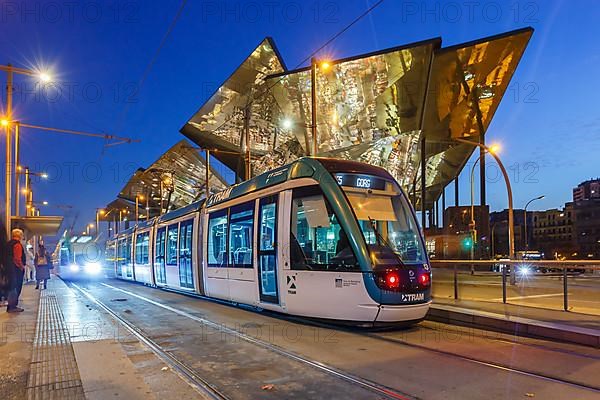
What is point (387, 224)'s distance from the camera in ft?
28.7

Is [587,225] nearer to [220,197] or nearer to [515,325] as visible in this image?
[220,197]

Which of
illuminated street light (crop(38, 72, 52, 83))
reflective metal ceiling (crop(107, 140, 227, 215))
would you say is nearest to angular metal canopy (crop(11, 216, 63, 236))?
illuminated street light (crop(38, 72, 52, 83))

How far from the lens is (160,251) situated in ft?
61.5

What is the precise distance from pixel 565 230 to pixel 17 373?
116 m

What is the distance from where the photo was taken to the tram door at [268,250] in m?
9.86

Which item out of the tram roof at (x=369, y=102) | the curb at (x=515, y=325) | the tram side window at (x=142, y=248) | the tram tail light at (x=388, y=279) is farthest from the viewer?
the tram roof at (x=369, y=102)

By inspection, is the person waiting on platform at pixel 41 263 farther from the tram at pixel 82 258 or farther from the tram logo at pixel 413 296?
the tram at pixel 82 258

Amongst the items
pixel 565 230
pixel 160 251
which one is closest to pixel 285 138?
pixel 160 251

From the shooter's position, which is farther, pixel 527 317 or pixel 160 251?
pixel 160 251

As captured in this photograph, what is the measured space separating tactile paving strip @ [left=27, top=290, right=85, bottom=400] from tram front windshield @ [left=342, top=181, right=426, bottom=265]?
4.67 m

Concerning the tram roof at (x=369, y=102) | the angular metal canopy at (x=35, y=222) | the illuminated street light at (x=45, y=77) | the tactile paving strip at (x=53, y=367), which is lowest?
the tactile paving strip at (x=53, y=367)

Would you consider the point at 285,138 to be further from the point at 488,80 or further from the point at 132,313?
the point at 132,313

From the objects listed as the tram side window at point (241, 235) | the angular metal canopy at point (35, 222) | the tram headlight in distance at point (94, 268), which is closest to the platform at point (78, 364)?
the tram side window at point (241, 235)

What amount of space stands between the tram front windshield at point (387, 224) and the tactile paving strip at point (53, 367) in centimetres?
467
